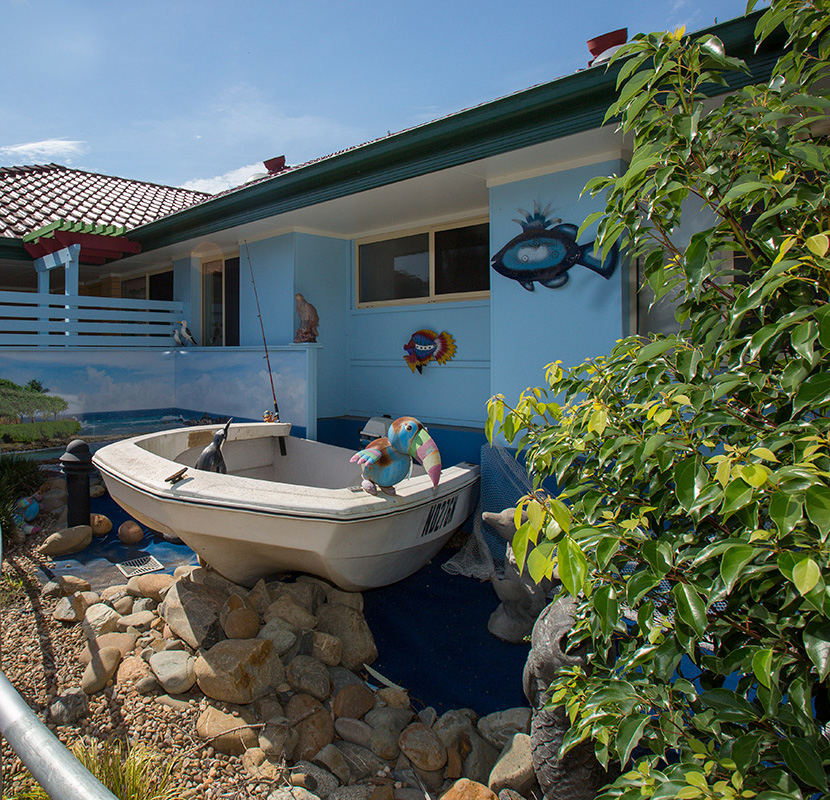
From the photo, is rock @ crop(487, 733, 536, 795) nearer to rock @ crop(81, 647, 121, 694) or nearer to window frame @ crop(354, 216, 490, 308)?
rock @ crop(81, 647, 121, 694)

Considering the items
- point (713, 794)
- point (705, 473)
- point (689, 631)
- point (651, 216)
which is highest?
point (651, 216)

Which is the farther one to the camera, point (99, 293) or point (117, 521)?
point (99, 293)

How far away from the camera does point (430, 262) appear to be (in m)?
6.38

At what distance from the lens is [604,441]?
1.54 m

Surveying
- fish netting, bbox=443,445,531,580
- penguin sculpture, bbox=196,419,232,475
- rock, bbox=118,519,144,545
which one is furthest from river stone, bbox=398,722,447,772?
rock, bbox=118,519,144,545

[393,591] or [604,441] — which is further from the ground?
[604,441]

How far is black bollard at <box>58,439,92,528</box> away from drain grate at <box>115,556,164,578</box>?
92 cm

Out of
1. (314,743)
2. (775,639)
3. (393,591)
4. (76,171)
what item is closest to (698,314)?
(775,639)

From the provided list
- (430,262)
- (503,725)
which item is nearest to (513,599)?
(503,725)

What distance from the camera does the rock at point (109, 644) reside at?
10.4 feet

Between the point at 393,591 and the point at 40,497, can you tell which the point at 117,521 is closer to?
the point at 40,497

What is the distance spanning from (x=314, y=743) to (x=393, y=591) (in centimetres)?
157

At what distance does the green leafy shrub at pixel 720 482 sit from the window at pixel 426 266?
4.46m

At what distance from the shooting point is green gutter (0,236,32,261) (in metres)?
7.38
